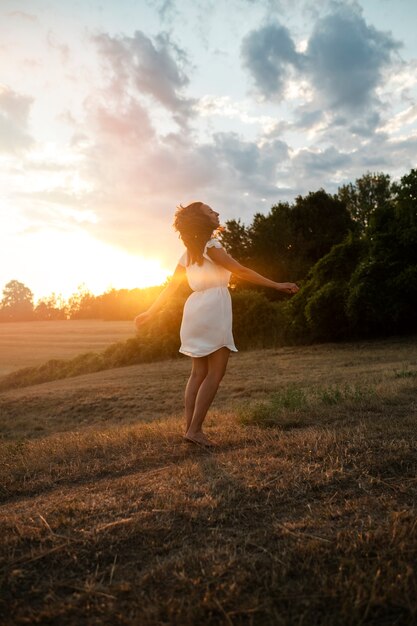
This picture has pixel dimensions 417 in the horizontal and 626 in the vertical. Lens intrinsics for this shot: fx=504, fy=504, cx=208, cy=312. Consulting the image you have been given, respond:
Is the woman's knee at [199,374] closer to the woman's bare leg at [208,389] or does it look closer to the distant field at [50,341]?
the woman's bare leg at [208,389]

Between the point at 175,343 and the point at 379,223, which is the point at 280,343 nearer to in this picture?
the point at 175,343

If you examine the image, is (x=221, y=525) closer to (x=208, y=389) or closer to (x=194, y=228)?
(x=208, y=389)

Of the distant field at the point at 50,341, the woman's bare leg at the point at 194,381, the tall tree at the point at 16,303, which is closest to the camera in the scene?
the woman's bare leg at the point at 194,381

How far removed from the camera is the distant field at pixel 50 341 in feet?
125

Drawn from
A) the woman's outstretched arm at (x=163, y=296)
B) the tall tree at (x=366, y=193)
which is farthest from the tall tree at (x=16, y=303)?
the woman's outstretched arm at (x=163, y=296)

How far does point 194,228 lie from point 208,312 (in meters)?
0.83

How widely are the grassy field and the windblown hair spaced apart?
1922mm

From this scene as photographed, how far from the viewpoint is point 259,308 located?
25.6 meters

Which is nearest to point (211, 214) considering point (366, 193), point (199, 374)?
point (199, 374)

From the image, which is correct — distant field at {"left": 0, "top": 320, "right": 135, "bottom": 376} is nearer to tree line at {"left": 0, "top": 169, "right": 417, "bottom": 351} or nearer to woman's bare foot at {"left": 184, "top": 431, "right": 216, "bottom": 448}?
tree line at {"left": 0, "top": 169, "right": 417, "bottom": 351}

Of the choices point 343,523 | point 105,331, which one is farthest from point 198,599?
point 105,331

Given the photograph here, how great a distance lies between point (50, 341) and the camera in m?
49.9

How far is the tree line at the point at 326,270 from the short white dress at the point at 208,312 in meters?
15.1

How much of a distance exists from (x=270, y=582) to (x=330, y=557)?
34 centimetres
